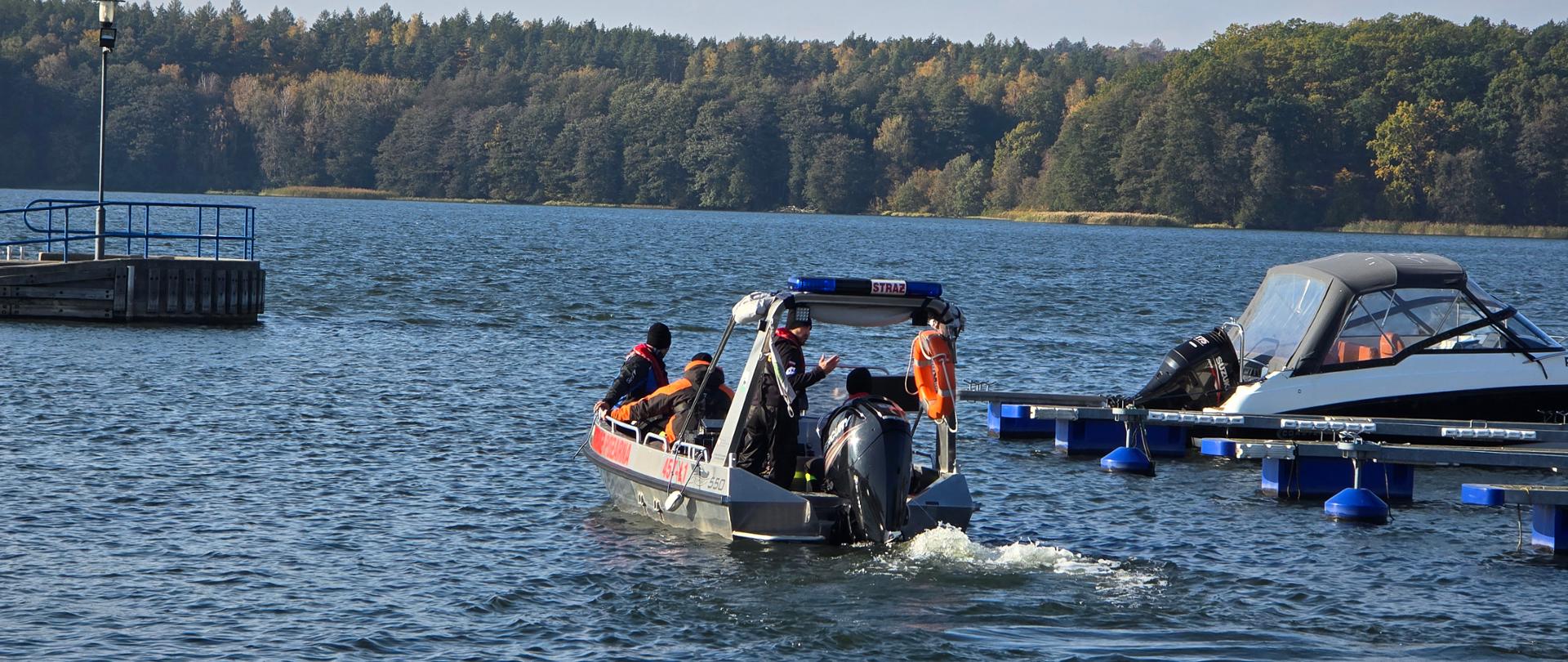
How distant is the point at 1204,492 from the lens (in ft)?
59.9

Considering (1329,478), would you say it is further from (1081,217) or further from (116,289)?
(1081,217)

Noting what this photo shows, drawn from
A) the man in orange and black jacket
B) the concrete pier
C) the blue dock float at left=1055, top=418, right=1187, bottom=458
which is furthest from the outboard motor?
the concrete pier

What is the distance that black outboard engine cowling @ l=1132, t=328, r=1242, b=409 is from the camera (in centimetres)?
2134

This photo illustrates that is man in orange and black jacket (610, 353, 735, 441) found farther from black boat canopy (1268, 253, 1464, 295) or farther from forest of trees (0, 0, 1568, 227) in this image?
forest of trees (0, 0, 1568, 227)

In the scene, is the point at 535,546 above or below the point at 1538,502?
below

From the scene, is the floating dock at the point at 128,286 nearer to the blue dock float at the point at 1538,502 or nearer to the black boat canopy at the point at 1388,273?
the black boat canopy at the point at 1388,273

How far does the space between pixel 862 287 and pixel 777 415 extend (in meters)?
1.33

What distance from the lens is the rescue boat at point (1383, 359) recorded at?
2069 cm

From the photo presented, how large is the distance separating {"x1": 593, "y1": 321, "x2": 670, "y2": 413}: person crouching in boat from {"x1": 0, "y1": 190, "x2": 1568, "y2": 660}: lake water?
1.14 metres

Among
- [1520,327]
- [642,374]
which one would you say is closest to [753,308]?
[642,374]

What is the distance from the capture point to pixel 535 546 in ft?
48.5

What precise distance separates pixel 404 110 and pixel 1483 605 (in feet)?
585

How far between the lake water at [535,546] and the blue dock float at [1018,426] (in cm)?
36

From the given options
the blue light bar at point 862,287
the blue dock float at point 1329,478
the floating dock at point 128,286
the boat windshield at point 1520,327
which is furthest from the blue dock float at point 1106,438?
the floating dock at point 128,286
